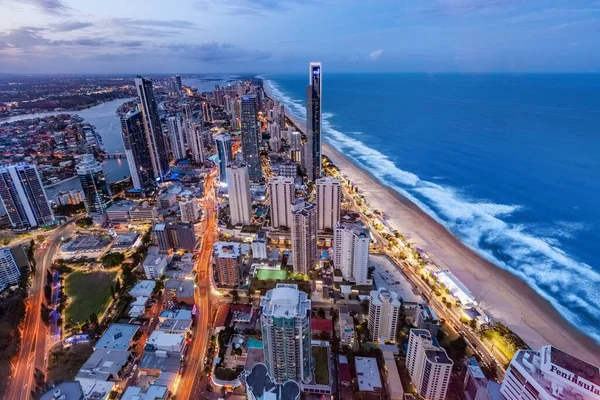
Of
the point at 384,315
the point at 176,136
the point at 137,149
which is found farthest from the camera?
the point at 176,136

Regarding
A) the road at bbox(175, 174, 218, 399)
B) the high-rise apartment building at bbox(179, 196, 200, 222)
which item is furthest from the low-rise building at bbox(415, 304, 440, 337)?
the high-rise apartment building at bbox(179, 196, 200, 222)

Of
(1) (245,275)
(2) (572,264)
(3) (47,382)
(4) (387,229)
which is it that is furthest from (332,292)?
(2) (572,264)

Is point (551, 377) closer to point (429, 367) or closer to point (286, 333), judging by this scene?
point (429, 367)

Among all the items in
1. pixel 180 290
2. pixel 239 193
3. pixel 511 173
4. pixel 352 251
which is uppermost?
pixel 239 193

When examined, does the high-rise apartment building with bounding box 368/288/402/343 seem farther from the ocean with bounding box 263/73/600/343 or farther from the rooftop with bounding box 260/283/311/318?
the ocean with bounding box 263/73/600/343

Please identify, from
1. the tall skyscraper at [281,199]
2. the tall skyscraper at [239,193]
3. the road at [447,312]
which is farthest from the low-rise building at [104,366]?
the road at [447,312]

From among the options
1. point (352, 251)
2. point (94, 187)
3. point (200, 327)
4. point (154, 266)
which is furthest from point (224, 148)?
point (200, 327)
